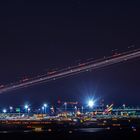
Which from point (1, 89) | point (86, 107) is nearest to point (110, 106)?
point (86, 107)

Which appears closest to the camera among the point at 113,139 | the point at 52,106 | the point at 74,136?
the point at 113,139

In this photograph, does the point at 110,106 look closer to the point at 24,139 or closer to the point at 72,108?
the point at 72,108

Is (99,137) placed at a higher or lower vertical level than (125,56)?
lower

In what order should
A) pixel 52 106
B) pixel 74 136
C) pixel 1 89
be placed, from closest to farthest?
pixel 74 136 < pixel 1 89 < pixel 52 106

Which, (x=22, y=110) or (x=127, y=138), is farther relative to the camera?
(x=22, y=110)

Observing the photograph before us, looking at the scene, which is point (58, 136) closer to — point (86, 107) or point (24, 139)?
point (24, 139)

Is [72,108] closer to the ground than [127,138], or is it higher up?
higher up

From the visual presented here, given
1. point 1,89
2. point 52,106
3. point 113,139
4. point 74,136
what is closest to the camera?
point 113,139

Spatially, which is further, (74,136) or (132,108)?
(132,108)

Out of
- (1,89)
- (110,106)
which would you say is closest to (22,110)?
(110,106)
